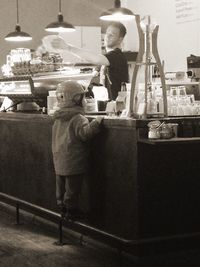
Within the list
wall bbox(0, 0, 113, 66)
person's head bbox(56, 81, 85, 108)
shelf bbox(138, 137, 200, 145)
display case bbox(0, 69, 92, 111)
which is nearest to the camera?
shelf bbox(138, 137, 200, 145)

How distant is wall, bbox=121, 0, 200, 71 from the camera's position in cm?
866

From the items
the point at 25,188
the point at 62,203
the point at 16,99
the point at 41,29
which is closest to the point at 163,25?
the point at 41,29

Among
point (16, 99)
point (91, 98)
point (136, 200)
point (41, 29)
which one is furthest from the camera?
point (41, 29)

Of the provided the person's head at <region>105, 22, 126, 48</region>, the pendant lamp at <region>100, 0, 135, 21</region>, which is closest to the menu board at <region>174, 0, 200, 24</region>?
the pendant lamp at <region>100, 0, 135, 21</region>

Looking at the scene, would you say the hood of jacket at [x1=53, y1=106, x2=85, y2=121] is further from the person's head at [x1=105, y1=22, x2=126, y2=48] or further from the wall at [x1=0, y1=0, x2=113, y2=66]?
A: the wall at [x1=0, y1=0, x2=113, y2=66]

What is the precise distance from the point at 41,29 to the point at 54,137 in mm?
6890

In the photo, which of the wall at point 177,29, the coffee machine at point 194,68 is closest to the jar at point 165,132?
the coffee machine at point 194,68

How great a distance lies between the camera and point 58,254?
14.5 ft

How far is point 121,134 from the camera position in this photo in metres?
4.14

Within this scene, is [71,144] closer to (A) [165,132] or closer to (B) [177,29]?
(A) [165,132]

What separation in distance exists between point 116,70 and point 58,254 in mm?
2487

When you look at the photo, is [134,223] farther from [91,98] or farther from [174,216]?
[91,98]

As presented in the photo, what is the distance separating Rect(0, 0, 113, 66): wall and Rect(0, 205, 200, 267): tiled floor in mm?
6307

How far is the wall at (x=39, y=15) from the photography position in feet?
36.2
